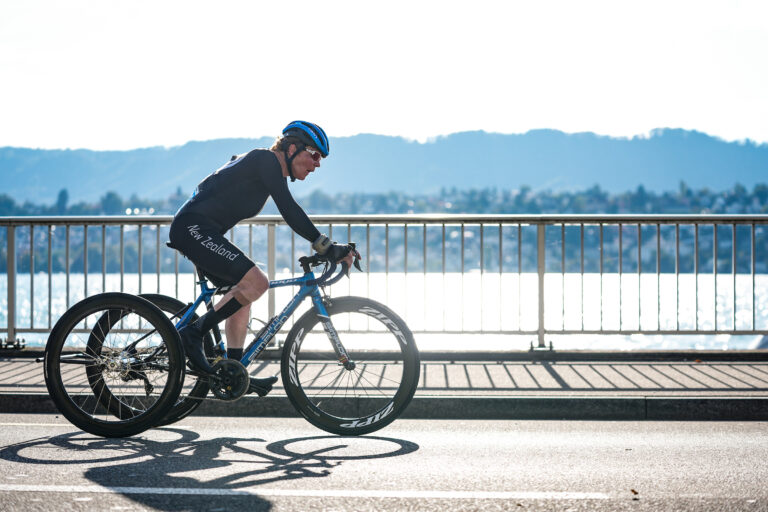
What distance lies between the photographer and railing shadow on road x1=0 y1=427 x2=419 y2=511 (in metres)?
4.16

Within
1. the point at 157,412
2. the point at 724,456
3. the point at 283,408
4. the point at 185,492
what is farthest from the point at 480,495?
the point at 283,408

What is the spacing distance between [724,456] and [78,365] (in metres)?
3.69

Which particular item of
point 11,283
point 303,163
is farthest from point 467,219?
point 11,283

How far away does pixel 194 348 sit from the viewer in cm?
536

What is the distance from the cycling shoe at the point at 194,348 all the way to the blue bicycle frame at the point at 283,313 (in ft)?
0.29

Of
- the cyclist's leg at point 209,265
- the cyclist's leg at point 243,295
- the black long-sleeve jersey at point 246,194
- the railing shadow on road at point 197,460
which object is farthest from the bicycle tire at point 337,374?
the black long-sleeve jersey at point 246,194

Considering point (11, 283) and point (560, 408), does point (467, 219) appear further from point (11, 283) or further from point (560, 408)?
point (11, 283)

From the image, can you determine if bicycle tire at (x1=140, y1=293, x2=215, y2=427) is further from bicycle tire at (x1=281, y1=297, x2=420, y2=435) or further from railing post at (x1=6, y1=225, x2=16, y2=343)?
railing post at (x1=6, y1=225, x2=16, y2=343)

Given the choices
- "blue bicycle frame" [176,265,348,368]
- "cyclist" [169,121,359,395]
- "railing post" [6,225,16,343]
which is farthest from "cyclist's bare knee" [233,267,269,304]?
"railing post" [6,225,16,343]

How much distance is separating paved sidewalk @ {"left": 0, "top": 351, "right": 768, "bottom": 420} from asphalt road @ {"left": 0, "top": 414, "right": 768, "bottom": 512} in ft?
0.59

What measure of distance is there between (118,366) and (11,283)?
474cm

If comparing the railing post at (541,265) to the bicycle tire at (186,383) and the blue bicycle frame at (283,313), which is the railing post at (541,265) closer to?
the blue bicycle frame at (283,313)

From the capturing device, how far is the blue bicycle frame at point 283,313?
548 cm

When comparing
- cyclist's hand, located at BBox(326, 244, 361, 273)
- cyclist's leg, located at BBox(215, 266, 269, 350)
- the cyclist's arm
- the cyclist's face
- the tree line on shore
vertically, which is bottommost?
cyclist's leg, located at BBox(215, 266, 269, 350)
